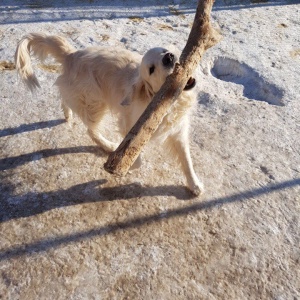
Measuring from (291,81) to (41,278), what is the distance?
13.0 feet

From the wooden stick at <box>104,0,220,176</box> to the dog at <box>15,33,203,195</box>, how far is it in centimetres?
19

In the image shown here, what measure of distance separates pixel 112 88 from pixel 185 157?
1.00m

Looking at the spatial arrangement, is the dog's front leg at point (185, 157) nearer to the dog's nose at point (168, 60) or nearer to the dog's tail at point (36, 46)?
the dog's nose at point (168, 60)

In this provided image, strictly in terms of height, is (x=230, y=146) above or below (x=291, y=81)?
below

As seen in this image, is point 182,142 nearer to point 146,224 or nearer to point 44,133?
point 146,224

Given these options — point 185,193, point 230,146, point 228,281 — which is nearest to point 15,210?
point 185,193

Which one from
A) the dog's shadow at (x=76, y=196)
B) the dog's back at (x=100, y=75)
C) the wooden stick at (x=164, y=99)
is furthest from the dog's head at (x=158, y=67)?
the dog's shadow at (x=76, y=196)


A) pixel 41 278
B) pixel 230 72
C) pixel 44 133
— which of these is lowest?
pixel 41 278

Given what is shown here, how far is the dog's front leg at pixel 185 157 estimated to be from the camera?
3.29 metres

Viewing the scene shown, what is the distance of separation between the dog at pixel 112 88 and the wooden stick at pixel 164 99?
19 centimetres

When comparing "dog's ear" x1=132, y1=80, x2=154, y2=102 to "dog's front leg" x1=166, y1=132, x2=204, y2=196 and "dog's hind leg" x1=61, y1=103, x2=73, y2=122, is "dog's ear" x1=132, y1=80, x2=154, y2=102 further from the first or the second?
"dog's hind leg" x1=61, y1=103, x2=73, y2=122

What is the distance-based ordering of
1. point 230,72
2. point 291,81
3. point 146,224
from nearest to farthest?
point 146,224 → point 291,81 → point 230,72

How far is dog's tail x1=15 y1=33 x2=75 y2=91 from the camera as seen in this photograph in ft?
11.8

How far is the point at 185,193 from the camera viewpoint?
3.34 meters
